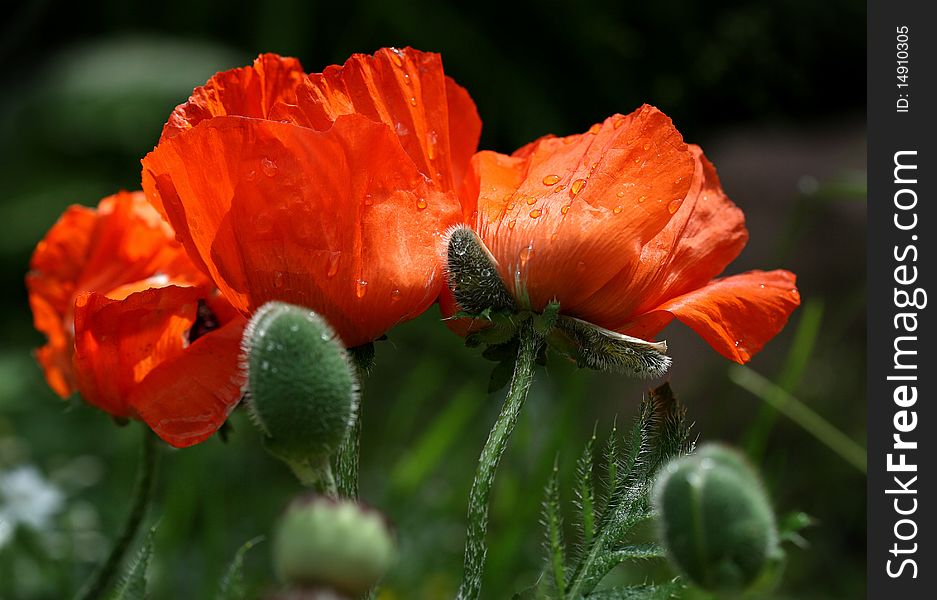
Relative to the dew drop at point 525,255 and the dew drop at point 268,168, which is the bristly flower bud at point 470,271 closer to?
the dew drop at point 525,255

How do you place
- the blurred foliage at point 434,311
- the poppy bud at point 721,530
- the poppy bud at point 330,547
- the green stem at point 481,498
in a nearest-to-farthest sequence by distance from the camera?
the poppy bud at point 330,547 < the poppy bud at point 721,530 < the green stem at point 481,498 < the blurred foliage at point 434,311

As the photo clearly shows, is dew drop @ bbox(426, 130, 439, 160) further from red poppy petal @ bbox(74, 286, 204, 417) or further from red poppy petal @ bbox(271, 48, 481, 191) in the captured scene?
red poppy petal @ bbox(74, 286, 204, 417)

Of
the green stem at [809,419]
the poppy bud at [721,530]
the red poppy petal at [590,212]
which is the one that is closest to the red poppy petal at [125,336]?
the red poppy petal at [590,212]

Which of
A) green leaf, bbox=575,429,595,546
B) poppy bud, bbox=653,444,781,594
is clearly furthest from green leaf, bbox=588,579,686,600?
poppy bud, bbox=653,444,781,594

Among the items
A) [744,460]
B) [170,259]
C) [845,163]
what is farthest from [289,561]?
[845,163]

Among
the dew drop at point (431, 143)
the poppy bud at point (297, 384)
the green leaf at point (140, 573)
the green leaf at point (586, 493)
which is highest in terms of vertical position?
the dew drop at point (431, 143)

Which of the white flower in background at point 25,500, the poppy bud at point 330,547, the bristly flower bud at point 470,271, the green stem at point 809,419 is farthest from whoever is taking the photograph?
the white flower in background at point 25,500

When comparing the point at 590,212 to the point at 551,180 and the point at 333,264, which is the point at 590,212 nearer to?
the point at 551,180
